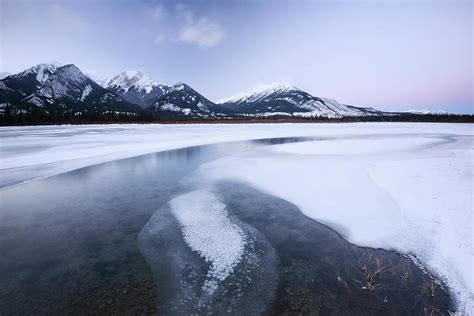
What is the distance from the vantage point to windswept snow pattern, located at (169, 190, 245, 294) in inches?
199

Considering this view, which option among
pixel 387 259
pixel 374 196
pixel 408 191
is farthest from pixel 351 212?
pixel 408 191

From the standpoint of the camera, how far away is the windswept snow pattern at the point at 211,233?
5.05 m

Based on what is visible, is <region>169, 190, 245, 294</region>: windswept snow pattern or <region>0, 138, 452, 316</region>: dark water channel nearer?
<region>0, 138, 452, 316</region>: dark water channel

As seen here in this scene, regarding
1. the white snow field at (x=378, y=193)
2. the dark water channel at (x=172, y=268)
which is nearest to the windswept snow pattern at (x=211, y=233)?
the dark water channel at (x=172, y=268)

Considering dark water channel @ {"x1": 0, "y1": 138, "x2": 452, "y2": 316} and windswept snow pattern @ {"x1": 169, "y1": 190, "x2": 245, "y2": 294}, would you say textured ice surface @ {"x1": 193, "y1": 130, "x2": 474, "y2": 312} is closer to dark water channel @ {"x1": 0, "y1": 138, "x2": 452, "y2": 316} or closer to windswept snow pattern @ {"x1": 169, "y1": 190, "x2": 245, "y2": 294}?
dark water channel @ {"x1": 0, "y1": 138, "x2": 452, "y2": 316}

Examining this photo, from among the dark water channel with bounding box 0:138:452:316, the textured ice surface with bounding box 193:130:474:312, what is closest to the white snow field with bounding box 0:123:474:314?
the textured ice surface with bounding box 193:130:474:312

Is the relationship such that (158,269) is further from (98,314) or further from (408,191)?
(408,191)

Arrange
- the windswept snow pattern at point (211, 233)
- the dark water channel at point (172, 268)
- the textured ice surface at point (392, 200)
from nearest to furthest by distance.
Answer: the dark water channel at point (172, 268) → the windswept snow pattern at point (211, 233) → the textured ice surface at point (392, 200)

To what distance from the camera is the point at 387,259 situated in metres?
5.21

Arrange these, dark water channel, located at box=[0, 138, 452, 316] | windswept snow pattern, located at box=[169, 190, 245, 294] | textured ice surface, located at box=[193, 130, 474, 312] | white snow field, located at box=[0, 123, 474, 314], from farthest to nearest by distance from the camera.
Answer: white snow field, located at box=[0, 123, 474, 314] → textured ice surface, located at box=[193, 130, 474, 312] → windswept snow pattern, located at box=[169, 190, 245, 294] → dark water channel, located at box=[0, 138, 452, 316]

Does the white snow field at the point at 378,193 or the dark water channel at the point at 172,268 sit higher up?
the white snow field at the point at 378,193

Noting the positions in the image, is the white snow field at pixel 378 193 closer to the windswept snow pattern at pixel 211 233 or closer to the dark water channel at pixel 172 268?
the windswept snow pattern at pixel 211 233

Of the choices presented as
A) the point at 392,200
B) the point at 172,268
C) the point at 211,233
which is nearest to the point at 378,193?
the point at 392,200

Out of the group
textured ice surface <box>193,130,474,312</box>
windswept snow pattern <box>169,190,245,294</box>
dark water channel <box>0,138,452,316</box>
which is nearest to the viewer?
dark water channel <box>0,138,452,316</box>
